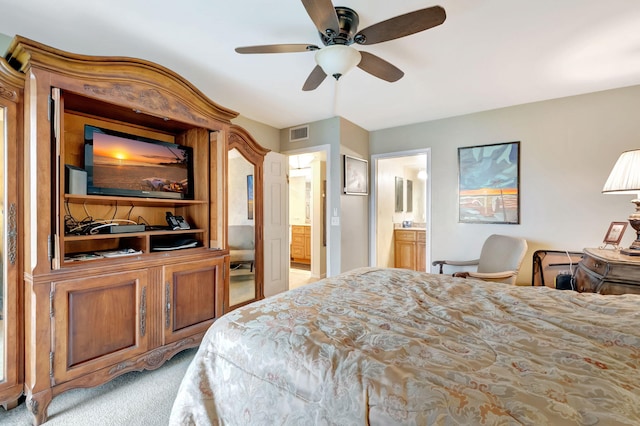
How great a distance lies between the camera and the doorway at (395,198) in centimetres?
423

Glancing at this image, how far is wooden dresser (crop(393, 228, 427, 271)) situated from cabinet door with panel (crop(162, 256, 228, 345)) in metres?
3.39

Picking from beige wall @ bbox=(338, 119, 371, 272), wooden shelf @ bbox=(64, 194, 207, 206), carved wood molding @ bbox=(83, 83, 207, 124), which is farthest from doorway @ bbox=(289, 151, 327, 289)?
wooden shelf @ bbox=(64, 194, 207, 206)

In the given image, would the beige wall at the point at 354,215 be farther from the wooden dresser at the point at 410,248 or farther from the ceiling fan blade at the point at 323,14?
the ceiling fan blade at the point at 323,14

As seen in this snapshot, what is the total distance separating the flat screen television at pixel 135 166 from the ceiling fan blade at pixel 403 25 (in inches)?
70.9

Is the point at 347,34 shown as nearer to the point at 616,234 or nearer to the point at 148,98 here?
the point at 148,98

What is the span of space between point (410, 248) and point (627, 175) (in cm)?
312

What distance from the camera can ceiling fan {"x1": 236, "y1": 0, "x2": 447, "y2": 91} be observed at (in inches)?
59.2

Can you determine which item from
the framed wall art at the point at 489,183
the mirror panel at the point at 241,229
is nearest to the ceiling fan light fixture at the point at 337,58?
the mirror panel at the point at 241,229

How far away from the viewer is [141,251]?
227 centimetres

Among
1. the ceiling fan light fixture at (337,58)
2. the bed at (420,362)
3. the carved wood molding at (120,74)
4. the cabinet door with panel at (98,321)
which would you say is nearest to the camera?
the bed at (420,362)

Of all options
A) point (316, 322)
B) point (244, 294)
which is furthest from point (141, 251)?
point (316, 322)

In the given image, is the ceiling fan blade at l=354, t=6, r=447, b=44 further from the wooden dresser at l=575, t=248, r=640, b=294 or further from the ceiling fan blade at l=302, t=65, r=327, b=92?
the wooden dresser at l=575, t=248, r=640, b=294

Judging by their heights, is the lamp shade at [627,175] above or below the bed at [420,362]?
above

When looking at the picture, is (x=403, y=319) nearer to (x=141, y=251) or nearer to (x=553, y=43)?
(x=141, y=251)
